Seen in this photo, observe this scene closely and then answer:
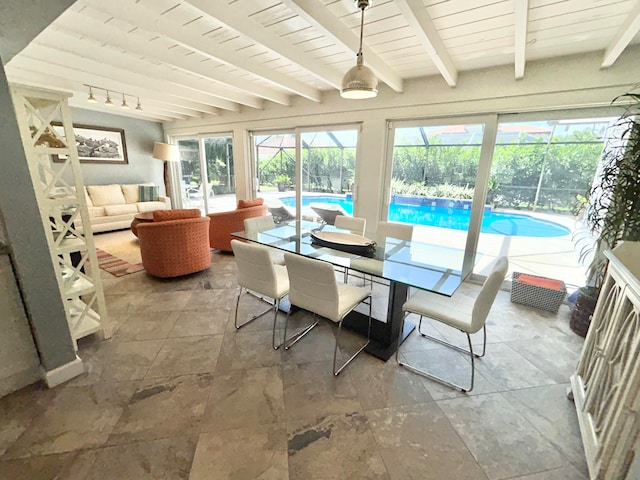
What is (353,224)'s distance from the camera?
10.4 feet

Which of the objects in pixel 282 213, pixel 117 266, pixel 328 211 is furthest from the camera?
pixel 282 213

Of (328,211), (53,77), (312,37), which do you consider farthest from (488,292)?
(53,77)

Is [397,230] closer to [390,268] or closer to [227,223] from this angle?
[390,268]

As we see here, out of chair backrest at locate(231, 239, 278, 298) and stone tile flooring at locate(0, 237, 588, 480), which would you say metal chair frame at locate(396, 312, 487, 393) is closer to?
stone tile flooring at locate(0, 237, 588, 480)

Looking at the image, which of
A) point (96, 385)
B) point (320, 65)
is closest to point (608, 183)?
point (320, 65)

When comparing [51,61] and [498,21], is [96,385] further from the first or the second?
[498,21]

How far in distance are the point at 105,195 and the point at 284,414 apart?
20.1 feet

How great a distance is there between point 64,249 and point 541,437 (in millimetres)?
3134

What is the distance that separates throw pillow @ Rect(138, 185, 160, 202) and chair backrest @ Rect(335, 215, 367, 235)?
508cm

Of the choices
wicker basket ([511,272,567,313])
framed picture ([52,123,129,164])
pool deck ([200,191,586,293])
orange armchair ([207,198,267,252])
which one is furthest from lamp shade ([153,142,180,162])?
wicker basket ([511,272,567,313])

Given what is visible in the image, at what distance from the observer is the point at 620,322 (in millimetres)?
1307

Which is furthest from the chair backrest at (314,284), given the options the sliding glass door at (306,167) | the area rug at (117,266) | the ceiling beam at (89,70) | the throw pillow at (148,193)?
the throw pillow at (148,193)

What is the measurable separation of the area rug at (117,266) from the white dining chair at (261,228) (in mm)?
1792

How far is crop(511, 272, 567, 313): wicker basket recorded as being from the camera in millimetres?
2701
